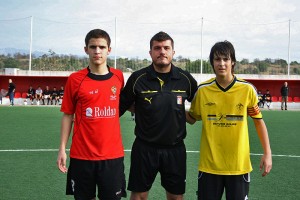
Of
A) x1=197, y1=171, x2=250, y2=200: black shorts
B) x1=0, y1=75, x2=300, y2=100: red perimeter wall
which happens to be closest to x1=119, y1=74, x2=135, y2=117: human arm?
x1=197, y1=171, x2=250, y2=200: black shorts

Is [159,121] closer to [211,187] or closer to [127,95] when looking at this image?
[127,95]

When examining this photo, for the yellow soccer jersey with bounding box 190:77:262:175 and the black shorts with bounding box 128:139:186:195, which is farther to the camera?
the black shorts with bounding box 128:139:186:195

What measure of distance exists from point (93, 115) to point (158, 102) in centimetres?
69

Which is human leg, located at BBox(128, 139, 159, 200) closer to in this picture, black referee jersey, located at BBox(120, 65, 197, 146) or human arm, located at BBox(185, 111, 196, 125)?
black referee jersey, located at BBox(120, 65, 197, 146)

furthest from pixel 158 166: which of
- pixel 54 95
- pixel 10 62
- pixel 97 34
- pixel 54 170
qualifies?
pixel 10 62

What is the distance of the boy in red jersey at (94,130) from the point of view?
12.0 ft

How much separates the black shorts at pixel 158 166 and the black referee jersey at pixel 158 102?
90 millimetres

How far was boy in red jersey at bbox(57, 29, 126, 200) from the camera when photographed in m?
3.67

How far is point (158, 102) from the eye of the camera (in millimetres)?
3891

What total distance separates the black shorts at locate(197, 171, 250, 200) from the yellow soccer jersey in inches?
2.2

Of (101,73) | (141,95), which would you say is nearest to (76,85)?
(101,73)

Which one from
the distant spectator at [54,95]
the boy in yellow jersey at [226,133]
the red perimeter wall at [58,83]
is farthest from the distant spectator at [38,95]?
the boy in yellow jersey at [226,133]

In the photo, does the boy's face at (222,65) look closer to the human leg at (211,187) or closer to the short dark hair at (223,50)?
the short dark hair at (223,50)

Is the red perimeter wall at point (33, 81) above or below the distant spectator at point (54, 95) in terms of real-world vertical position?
above
